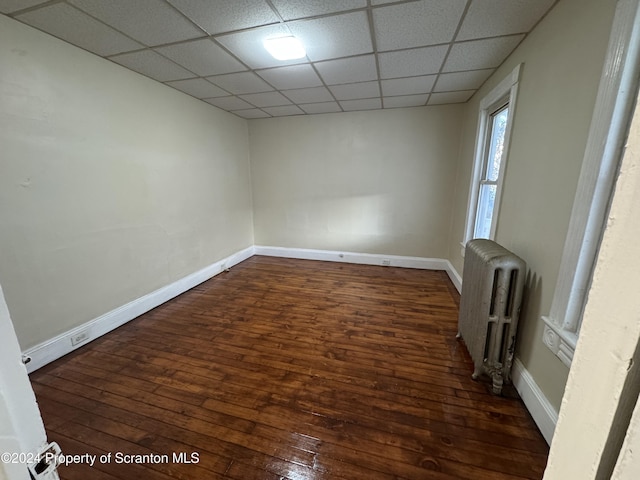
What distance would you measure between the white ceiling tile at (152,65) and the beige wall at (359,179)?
6.10ft

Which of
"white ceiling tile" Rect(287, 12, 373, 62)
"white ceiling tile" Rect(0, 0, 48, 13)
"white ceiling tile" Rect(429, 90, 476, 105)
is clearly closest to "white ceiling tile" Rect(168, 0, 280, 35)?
"white ceiling tile" Rect(287, 12, 373, 62)

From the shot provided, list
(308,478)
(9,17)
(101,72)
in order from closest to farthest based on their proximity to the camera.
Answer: (308,478)
(9,17)
(101,72)

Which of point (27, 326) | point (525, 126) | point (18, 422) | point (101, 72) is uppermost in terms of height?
point (101, 72)

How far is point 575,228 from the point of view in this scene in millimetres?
1278

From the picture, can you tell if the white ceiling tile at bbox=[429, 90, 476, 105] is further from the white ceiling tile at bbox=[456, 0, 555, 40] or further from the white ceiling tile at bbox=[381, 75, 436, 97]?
the white ceiling tile at bbox=[456, 0, 555, 40]

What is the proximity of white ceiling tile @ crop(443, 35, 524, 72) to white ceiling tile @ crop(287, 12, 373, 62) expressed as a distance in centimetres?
75

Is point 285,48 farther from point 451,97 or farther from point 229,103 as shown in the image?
point 451,97

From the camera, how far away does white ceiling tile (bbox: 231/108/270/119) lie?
3910 millimetres

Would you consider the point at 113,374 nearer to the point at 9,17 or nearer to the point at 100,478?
the point at 100,478

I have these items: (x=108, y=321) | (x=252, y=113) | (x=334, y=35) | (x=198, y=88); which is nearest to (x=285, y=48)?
(x=334, y=35)

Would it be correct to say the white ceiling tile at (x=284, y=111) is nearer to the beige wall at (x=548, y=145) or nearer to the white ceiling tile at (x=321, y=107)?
the white ceiling tile at (x=321, y=107)

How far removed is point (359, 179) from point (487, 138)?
178 centimetres

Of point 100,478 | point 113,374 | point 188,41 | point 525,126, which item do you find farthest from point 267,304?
point 525,126

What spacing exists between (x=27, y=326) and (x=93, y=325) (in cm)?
45
